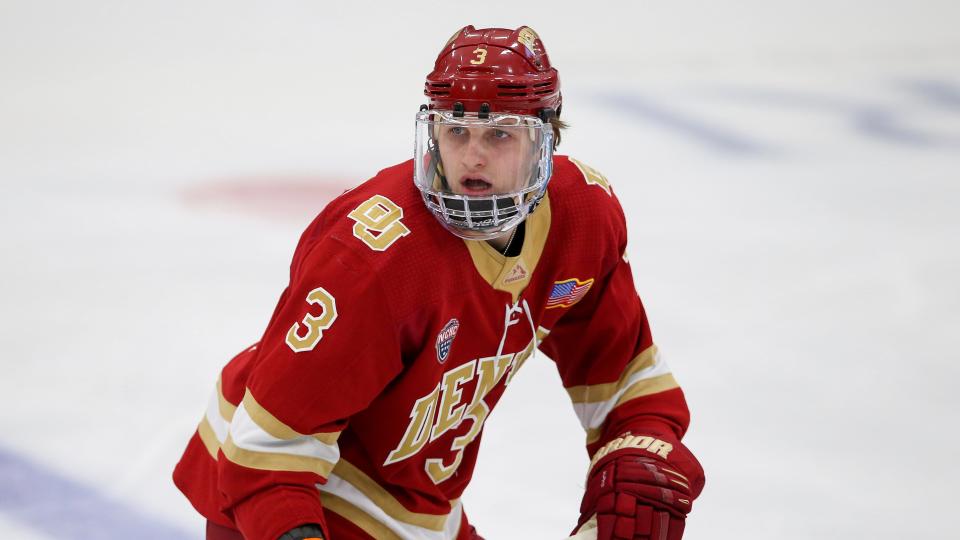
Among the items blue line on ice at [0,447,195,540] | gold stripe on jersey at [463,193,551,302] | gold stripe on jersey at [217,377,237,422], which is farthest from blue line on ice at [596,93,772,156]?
gold stripe on jersey at [217,377,237,422]

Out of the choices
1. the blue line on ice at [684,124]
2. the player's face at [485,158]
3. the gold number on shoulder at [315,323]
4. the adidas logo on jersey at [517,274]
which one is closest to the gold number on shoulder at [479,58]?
the player's face at [485,158]

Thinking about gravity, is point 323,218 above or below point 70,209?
above

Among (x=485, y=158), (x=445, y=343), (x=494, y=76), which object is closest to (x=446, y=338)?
(x=445, y=343)

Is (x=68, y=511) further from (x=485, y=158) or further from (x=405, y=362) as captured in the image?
(x=485, y=158)

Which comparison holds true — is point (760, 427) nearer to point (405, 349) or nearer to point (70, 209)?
point (405, 349)

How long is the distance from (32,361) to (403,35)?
293 centimetres

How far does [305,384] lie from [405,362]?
226 millimetres

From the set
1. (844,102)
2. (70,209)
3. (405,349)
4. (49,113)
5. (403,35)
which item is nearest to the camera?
(405,349)

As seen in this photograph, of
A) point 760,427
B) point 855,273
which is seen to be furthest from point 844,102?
point 760,427

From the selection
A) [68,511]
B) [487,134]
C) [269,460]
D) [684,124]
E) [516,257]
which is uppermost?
[487,134]

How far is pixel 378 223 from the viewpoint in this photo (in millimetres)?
1973

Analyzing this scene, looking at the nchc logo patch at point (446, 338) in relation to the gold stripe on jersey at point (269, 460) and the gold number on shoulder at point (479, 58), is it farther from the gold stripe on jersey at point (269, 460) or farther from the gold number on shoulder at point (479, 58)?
the gold number on shoulder at point (479, 58)

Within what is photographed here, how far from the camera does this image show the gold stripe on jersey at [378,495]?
222 centimetres

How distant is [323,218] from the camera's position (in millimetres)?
2043
